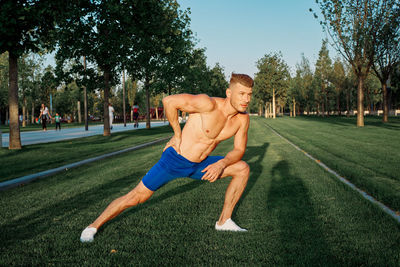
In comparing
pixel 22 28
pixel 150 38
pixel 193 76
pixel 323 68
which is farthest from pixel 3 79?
pixel 323 68

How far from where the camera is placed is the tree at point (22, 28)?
10.7m

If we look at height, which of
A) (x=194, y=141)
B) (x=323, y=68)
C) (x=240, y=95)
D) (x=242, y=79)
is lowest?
(x=194, y=141)

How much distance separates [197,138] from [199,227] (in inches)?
46.6

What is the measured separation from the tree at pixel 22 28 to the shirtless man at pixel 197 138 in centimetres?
954

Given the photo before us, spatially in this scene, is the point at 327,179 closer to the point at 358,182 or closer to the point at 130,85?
the point at 358,182

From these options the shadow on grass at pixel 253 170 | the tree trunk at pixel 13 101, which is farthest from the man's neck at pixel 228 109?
the tree trunk at pixel 13 101

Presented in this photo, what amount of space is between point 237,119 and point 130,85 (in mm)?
70584

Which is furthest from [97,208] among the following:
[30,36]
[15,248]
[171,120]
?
[30,36]

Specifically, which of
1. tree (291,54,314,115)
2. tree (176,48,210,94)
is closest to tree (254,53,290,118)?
tree (291,54,314,115)

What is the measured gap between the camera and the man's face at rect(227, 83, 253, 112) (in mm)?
3596

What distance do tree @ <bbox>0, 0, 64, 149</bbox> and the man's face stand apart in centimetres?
992

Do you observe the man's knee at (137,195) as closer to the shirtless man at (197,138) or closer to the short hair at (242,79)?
the shirtless man at (197,138)

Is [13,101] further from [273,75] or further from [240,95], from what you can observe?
[273,75]

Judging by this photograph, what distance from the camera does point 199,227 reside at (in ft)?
13.5
